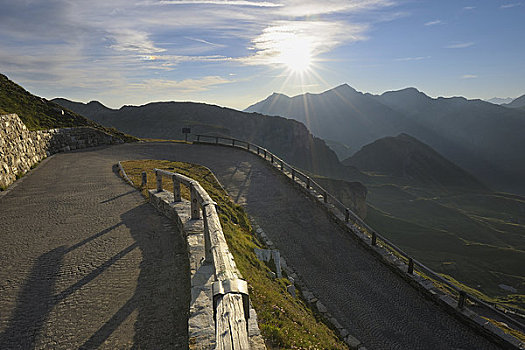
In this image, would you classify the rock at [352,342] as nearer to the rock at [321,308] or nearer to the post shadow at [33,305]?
the rock at [321,308]

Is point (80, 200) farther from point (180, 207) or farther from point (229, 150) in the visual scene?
point (229, 150)

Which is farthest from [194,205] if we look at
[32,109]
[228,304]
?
[32,109]

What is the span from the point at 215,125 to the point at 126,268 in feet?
360

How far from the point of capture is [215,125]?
11281 centimetres

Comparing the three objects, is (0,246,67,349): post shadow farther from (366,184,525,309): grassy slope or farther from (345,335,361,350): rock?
(366,184,525,309): grassy slope

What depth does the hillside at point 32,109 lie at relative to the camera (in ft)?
87.5

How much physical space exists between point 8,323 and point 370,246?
1330cm

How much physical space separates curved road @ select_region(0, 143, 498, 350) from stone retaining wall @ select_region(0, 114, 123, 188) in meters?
0.84

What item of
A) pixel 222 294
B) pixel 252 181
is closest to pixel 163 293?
pixel 222 294

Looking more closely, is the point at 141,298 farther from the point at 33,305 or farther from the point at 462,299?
the point at 462,299

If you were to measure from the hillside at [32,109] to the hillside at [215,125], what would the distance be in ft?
203

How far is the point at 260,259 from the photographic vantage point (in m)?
11.2

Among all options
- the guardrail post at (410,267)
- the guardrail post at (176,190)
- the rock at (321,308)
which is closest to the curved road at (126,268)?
the rock at (321,308)

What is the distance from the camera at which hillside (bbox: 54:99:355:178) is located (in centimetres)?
10531
